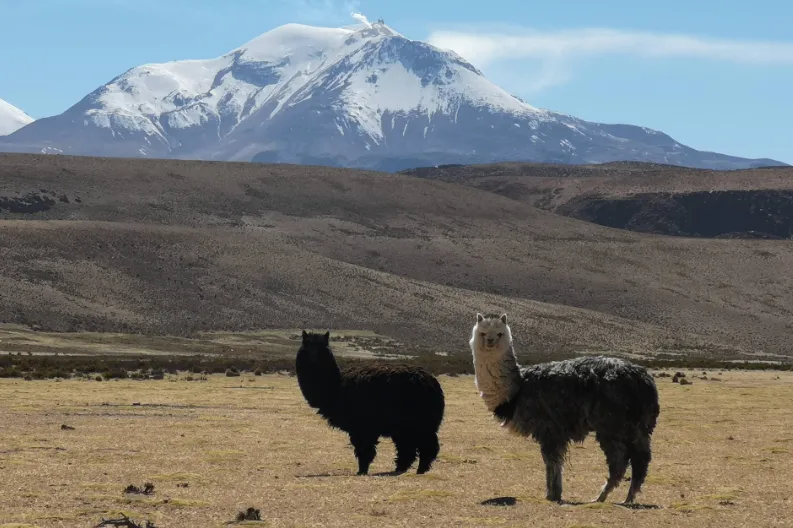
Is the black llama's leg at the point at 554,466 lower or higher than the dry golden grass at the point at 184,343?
higher

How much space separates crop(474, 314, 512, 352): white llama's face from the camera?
48.8 ft

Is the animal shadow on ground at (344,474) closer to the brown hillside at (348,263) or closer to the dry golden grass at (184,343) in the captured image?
the dry golden grass at (184,343)

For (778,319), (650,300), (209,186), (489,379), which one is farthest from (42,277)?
(489,379)

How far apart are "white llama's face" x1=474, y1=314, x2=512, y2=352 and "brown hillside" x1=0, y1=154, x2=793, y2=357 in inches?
2971

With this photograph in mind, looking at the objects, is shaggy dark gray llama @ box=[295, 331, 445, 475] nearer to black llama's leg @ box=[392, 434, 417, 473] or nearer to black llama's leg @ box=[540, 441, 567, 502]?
black llama's leg @ box=[392, 434, 417, 473]

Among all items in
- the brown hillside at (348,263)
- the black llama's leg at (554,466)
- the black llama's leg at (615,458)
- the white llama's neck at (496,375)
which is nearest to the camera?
the black llama's leg at (615,458)

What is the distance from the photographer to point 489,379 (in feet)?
49.4

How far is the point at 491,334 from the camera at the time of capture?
14.9 metres

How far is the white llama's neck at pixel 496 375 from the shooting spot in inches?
591

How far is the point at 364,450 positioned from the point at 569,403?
397 centimetres

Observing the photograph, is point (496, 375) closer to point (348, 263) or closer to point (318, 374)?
point (318, 374)

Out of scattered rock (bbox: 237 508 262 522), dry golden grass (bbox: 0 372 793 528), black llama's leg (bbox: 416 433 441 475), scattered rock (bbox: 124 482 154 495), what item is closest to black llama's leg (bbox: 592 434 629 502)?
dry golden grass (bbox: 0 372 793 528)

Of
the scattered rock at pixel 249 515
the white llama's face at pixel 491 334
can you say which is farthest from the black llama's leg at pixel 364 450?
the scattered rock at pixel 249 515

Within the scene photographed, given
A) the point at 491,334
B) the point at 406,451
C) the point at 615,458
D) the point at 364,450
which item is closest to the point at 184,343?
the point at 364,450
